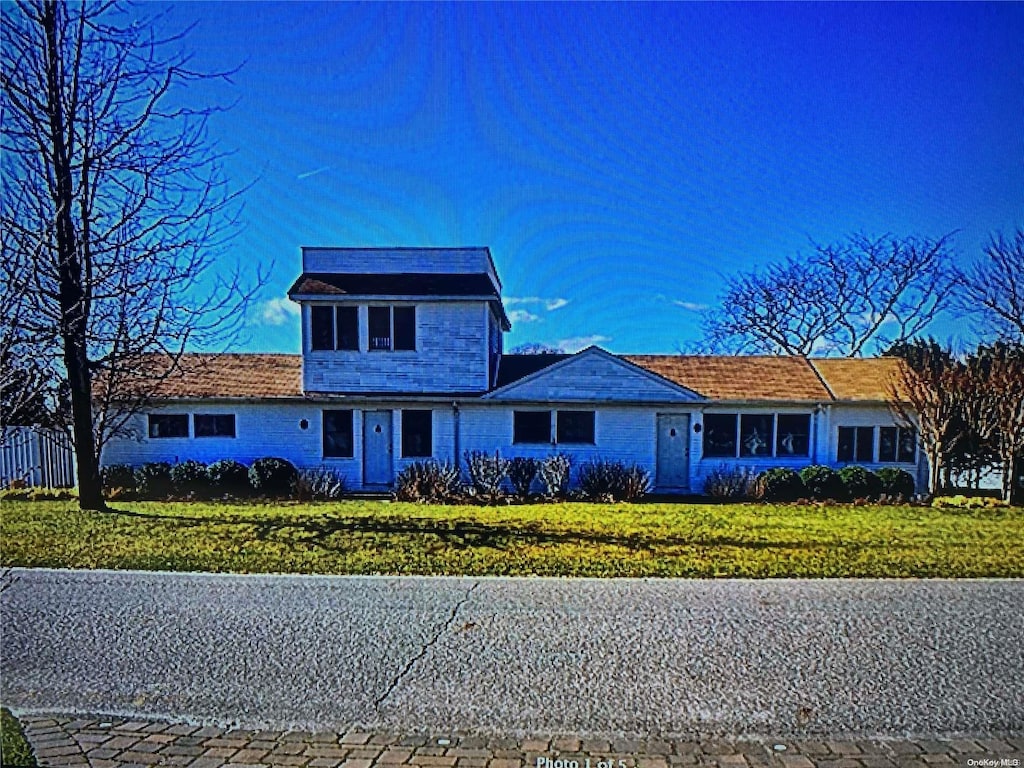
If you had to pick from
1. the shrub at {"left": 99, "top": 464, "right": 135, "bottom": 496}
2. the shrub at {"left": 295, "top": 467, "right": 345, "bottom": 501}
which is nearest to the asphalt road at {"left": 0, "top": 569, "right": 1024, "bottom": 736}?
the shrub at {"left": 99, "top": 464, "right": 135, "bottom": 496}

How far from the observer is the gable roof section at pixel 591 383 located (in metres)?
12.7

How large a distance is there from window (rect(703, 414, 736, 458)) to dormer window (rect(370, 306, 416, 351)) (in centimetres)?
582

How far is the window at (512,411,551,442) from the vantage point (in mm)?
13008

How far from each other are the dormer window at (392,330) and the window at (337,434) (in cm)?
147

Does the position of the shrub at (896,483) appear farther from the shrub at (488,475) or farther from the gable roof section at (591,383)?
the shrub at (488,475)

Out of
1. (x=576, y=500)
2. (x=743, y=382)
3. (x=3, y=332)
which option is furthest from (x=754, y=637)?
(x=743, y=382)

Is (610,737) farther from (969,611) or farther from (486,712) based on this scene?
(969,611)

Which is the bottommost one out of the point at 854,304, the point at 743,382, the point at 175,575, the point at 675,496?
the point at 675,496

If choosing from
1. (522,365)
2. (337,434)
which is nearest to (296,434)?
(337,434)

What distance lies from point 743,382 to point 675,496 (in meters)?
2.53

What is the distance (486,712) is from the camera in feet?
9.53

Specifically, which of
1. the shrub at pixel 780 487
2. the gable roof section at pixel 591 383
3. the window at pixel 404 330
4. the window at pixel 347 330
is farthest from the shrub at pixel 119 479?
the shrub at pixel 780 487

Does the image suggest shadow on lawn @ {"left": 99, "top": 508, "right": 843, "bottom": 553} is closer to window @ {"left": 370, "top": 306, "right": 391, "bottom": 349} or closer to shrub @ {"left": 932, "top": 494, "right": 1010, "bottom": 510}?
shrub @ {"left": 932, "top": 494, "right": 1010, "bottom": 510}

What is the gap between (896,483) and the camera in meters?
9.38
